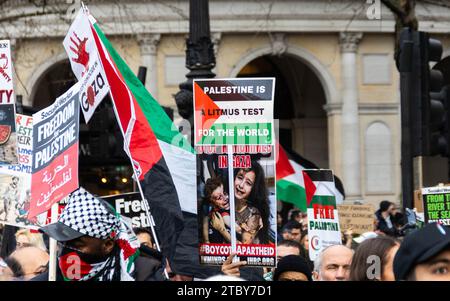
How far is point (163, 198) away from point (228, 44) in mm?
30676

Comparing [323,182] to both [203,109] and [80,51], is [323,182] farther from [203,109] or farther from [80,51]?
[80,51]

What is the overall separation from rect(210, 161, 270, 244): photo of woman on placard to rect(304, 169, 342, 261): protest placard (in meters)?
2.10

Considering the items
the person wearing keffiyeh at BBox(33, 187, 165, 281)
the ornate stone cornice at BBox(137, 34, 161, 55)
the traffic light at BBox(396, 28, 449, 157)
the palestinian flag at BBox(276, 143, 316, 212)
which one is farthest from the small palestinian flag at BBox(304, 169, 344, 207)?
the ornate stone cornice at BBox(137, 34, 161, 55)

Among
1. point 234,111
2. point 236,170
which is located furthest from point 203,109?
point 236,170

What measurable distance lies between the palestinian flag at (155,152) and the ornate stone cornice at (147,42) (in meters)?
28.6

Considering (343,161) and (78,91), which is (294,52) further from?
(78,91)

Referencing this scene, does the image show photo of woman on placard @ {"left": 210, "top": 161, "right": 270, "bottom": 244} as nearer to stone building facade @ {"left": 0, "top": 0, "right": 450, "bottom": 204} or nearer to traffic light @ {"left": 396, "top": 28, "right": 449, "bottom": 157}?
traffic light @ {"left": 396, "top": 28, "right": 449, "bottom": 157}

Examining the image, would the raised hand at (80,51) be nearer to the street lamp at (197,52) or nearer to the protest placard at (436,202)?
the protest placard at (436,202)

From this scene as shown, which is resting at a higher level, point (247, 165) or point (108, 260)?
point (247, 165)

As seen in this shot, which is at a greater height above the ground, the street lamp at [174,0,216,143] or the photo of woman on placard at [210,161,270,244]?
the street lamp at [174,0,216,143]

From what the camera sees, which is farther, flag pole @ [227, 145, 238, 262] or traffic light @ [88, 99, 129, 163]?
traffic light @ [88, 99, 129, 163]

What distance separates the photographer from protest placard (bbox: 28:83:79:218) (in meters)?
8.44

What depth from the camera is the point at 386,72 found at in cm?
3919
